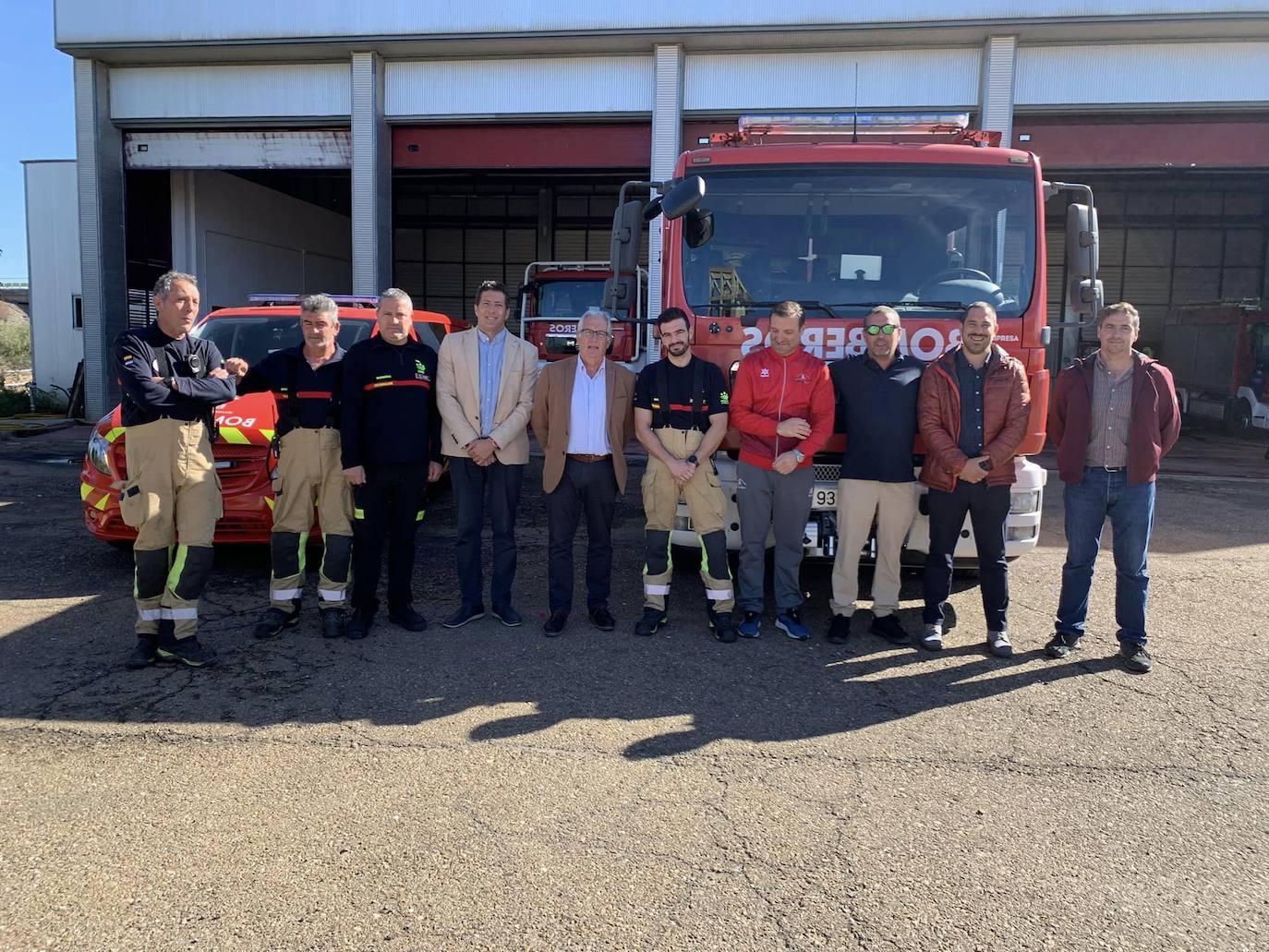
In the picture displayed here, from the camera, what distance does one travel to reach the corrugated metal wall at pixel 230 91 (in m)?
14.7

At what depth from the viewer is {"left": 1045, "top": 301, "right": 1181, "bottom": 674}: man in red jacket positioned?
15.7ft

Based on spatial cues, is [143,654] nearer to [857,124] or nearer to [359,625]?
[359,625]

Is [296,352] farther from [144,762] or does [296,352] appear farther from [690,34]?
[690,34]

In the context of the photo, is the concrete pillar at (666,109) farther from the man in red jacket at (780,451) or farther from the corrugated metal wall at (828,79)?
the man in red jacket at (780,451)

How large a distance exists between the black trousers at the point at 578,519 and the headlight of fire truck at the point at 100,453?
294 centimetres

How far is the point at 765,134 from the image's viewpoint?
620 cm

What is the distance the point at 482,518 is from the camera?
5355 mm

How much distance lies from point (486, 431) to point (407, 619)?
116 cm

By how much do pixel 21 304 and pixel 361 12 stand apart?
53338 millimetres

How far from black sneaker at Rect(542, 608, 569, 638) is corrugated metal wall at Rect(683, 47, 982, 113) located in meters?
10.7

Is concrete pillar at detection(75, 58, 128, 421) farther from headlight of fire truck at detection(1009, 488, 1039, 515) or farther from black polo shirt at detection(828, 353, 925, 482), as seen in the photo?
headlight of fire truck at detection(1009, 488, 1039, 515)

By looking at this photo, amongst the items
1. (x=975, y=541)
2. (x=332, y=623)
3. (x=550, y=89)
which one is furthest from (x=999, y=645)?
(x=550, y=89)

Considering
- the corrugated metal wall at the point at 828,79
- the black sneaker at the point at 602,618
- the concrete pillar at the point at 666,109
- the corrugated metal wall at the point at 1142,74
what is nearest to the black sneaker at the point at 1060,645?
the black sneaker at the point at 602,618

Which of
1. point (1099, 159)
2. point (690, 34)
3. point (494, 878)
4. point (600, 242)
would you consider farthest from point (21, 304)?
point (494, 878)
